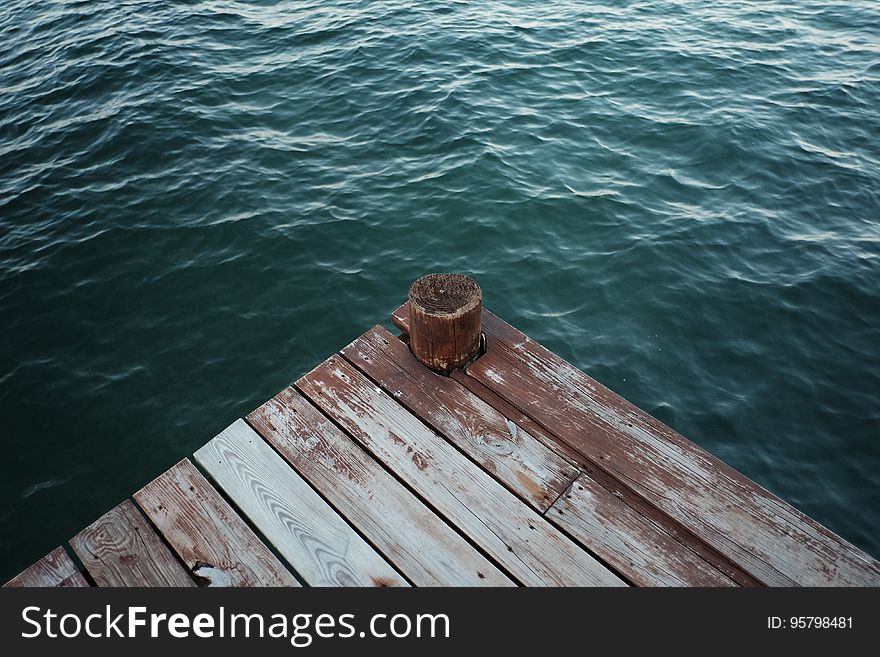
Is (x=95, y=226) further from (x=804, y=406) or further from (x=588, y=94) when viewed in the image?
(x=804, y=406)

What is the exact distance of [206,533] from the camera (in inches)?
149

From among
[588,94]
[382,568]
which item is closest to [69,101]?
[588,94]

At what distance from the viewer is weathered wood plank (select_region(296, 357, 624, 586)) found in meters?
3.57

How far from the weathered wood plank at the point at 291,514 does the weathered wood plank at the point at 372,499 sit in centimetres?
8

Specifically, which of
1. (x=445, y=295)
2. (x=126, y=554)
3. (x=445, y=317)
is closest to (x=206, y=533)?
(x=126, y=554)

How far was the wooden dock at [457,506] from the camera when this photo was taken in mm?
3543

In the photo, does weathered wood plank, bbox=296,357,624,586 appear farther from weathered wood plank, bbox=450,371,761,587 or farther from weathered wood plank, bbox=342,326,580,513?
weathered wood plank, bbox=450,371,761,587

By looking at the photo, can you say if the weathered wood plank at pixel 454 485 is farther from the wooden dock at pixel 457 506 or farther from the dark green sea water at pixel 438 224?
the dark green sea water at pixel 438 224

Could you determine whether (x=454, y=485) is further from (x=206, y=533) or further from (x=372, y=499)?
(x=206, y=533)

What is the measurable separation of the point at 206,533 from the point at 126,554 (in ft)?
1.65

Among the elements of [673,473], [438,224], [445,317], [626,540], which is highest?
[445,317]

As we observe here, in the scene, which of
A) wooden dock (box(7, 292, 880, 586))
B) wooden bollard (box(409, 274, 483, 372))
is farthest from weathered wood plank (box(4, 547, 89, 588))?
wooden bollard (box(409, 274, 483, 372))

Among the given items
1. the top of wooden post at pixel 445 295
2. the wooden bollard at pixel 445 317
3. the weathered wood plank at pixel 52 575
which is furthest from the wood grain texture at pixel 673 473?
the weathered wood plank at pixel 52 575
